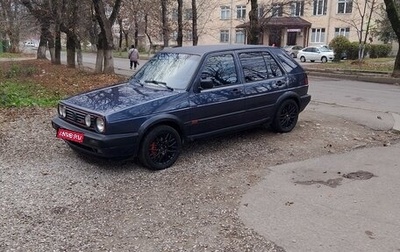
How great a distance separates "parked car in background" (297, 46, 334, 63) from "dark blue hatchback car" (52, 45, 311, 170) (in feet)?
104

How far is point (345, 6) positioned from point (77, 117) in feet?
158

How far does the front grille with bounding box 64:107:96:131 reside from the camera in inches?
194

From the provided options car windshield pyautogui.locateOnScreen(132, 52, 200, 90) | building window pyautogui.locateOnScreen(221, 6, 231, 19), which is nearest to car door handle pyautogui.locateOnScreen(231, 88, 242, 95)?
car windshield pyautogui.locateOnScreen(132, 52, 200, 90)

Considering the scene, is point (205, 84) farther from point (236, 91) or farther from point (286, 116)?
point (286, 116)

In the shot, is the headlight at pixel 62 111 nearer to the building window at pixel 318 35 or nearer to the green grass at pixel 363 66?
the green grass at pixel 363 66

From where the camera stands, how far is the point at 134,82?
6125 millimetres

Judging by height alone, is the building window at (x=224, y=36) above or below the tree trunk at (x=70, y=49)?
above

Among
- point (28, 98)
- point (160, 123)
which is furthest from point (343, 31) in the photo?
point (160, 123)

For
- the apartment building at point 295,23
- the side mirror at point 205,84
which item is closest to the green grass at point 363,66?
the apartment building at point 295,23

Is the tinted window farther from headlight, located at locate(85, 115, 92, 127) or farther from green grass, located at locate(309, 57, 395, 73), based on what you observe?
green grass, located at locate(309, 57, 395, 73)

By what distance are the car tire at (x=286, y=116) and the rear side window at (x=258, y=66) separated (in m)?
0.57

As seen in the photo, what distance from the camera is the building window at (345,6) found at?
46.2 m

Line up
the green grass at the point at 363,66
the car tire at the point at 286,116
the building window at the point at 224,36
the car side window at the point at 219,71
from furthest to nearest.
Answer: the building window at the point at 224,36 → the green grass at the point at 363,66 → the car tire at the point at 286,116 → the car side window at the point at 219,71

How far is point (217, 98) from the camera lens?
5.76 meters
